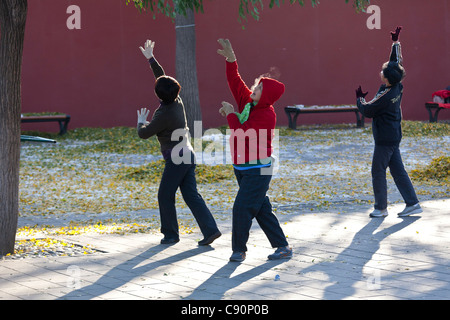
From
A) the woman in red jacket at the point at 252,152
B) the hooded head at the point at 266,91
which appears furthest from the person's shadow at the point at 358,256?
the hooded head at the point at 266,91

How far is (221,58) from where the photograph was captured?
1900cm

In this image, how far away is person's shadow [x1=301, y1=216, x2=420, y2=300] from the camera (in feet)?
17.7

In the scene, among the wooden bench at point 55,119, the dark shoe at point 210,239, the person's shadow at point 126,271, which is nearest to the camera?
the person's shadow at point 126,271

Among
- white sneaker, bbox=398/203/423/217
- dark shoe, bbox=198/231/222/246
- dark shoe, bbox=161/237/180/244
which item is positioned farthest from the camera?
white sneaker, bbox=398/203/423/217

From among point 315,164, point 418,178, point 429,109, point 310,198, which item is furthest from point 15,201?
point 429,109

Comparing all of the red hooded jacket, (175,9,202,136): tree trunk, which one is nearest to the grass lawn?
(175,9,202,136): tree trunk

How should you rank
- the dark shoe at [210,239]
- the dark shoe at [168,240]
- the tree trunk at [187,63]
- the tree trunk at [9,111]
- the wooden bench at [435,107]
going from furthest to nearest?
the wooden bench at [435,107], the tree trunk at [187,63], the dark shoe at [168,240], the dark shoe at [210,239], the tree trunk at [9,111]

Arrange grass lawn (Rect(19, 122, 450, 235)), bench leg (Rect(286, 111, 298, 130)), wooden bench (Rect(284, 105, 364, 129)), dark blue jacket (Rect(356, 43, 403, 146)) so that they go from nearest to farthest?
1. dark blue jacket (Rect(356, 43, 403, 146))
2. grass lawn (Rect(19, 122, 450, 235))
3. wooden bench (Rect(284, 105, 364, 129))
4. bench leg (Rect(286, 111, 298, 130))

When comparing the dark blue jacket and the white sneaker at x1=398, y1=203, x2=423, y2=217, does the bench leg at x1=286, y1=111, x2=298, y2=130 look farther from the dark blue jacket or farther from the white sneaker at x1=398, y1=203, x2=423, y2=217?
the white sneaker at x1=398, y1=203, x2=423, y2=217

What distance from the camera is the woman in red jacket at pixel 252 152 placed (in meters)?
6.30

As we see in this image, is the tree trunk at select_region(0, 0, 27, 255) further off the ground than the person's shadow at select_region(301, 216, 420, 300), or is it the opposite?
the tree trunk at select_region(0, 0, 27, 255)

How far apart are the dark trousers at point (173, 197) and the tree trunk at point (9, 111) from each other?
1.41 meters

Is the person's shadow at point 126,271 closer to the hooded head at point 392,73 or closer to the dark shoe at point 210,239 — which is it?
the dark shoe at point 210,239

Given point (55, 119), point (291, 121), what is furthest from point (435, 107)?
point (55, 119)
